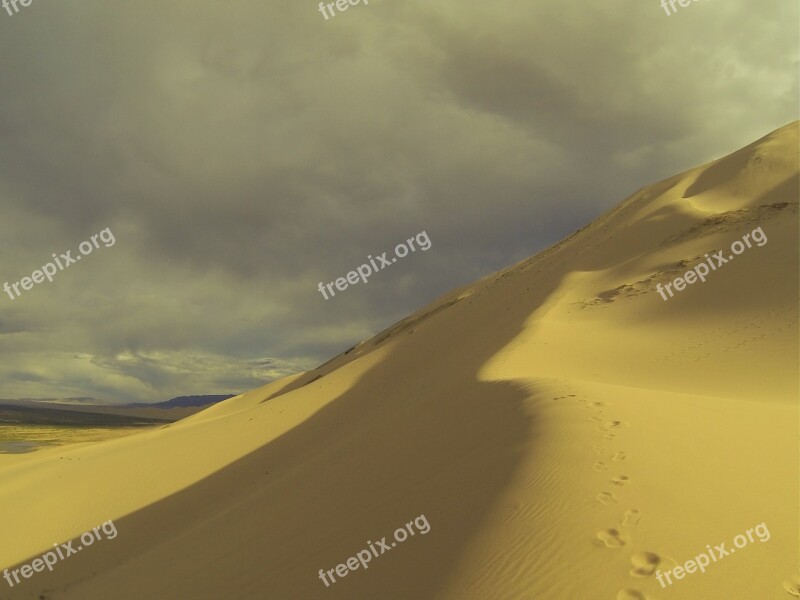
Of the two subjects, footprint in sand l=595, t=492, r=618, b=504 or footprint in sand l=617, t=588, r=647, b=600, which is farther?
footprint in sand l=595, t=492, r=618, b=504

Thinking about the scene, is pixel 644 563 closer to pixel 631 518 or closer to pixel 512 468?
pixel 631 518

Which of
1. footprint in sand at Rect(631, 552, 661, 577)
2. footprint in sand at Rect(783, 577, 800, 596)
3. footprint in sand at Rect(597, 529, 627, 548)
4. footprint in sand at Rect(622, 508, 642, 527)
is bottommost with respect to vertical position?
footprint in sand at Rect(783, 577, 800, 596)

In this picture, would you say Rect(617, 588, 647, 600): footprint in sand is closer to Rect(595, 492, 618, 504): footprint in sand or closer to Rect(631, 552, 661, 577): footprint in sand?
Rect(631, 552, 661, 577): footprint in sand

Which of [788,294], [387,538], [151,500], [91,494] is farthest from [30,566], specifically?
[788,294]

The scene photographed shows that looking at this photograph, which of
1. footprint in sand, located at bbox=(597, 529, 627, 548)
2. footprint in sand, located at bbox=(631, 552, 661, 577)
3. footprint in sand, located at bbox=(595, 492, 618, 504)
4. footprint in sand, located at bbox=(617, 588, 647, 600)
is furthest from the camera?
footprint in sand, located at bbox=(595, 492, 618, 504)

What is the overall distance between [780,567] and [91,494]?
1773 cm

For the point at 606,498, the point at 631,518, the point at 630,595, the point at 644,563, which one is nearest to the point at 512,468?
the point at 606,498

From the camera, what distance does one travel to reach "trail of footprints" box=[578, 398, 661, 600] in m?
4.07

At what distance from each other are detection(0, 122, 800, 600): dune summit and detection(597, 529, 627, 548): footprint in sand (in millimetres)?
24

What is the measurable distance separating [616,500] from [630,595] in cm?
133

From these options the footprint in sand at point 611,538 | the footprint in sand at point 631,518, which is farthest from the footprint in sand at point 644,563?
the footprint in sand at point 631,518

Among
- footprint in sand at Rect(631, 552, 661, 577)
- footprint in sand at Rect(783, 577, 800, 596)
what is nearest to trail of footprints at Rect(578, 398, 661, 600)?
footprint in sand at Rect(631, 552, 661, 577)

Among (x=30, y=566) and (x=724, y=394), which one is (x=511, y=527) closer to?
(x=724, y=394)

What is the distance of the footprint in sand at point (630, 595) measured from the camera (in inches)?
150
